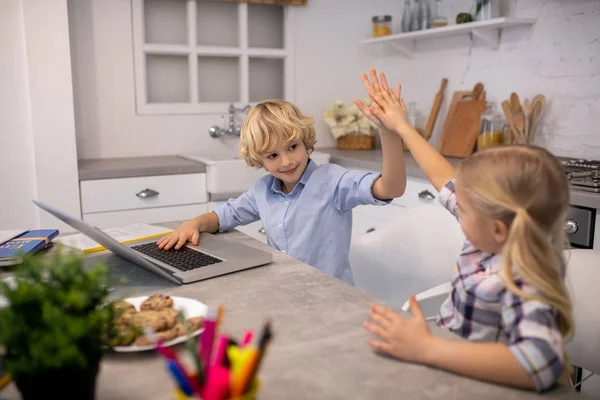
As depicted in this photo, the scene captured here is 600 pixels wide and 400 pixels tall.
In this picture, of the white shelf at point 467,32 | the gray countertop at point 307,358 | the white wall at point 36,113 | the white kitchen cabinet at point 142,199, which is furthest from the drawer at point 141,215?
the gray countertop at point 307,358

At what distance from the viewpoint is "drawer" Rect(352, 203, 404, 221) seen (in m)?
3.02

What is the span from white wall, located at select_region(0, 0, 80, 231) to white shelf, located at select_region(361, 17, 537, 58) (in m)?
1.85

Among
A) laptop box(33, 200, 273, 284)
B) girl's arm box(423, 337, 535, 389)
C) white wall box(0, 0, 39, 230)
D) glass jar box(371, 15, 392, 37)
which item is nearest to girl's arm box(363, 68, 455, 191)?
laptop box(33, 200, 273, 284)

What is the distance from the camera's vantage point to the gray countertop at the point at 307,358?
31.6 inches

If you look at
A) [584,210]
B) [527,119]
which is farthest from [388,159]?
[527,119]

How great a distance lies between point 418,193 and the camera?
285 cm

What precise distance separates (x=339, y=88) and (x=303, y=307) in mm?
2985

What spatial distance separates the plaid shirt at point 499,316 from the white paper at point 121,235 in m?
0.85

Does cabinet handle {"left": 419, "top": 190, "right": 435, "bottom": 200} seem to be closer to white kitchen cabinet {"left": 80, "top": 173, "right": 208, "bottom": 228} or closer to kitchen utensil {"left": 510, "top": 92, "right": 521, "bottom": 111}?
kitchen utensil {"left": 510, "top": 92, "right": 521, "bottom": 111}

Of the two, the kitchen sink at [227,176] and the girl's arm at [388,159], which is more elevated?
the girl's arm at [388,159]

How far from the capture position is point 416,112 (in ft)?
12.3

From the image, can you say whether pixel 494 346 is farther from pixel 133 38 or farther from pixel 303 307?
pixel 133 38

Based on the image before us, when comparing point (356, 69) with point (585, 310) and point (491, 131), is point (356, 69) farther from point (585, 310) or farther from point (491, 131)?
point (585, 310)

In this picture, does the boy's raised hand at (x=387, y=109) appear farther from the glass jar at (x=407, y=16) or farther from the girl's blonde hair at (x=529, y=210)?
the glass jar at (x=407, y=16)
